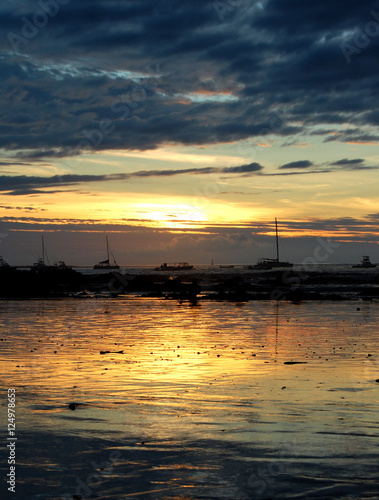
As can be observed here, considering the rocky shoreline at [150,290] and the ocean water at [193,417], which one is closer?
the ocean water at [193,417]

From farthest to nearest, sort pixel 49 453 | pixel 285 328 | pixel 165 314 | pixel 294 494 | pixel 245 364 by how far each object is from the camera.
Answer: pixel 165 314
pixel 285 328
pixel 245 364
pixel 49 453
pixel 294 494

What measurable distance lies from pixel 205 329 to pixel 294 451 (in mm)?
22966

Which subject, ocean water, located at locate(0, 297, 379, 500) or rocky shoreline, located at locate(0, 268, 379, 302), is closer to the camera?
ocean water, located at locate(0, 297, 379, 500)

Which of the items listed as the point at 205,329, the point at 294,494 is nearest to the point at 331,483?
the point at 294,494

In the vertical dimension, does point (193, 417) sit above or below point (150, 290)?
below

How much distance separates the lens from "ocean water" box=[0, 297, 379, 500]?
32.8ft

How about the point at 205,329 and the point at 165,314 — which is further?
the point at 165,314

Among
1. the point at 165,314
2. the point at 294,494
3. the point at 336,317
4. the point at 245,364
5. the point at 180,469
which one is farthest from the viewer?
the point at 165,314

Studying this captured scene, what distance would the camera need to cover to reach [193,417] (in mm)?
13883

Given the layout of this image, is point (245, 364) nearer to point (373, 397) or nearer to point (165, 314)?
point (373, 397)

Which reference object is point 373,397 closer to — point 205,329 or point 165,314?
point 205,329

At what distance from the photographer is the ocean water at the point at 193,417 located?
9984mm

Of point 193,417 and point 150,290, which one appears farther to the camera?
point 150,290

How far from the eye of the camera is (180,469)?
34.6ft
